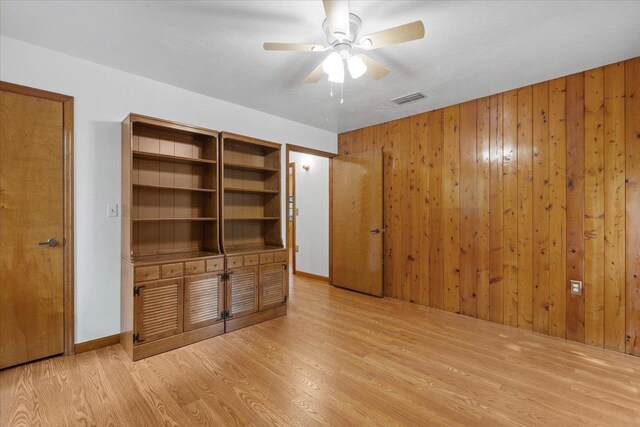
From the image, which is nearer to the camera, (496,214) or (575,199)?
(575,199)

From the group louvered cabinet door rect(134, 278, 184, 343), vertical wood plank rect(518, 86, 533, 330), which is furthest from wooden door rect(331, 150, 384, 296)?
louvered cabinet door rect(134, 278, 184, 343)

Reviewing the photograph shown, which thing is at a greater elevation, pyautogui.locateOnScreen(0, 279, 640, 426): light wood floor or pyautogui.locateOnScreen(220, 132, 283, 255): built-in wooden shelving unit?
pyautogui.locateOnScreen(220, 132, 283, 255): built-in wooden shelving unit

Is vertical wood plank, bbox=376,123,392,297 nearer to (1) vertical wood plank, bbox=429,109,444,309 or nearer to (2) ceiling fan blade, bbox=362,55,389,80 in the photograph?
(1) vertical wood plank, bbox=429,109,444,309

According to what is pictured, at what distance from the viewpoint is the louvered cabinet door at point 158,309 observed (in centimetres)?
234

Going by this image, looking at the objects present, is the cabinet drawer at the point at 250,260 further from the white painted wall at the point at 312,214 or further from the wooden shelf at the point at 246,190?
the white painted wall at the point at 312,214

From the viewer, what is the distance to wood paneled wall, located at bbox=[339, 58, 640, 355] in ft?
8.21

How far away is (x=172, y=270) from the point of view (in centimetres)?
251

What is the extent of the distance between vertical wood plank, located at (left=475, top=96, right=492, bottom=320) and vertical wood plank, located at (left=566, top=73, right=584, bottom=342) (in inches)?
26.6

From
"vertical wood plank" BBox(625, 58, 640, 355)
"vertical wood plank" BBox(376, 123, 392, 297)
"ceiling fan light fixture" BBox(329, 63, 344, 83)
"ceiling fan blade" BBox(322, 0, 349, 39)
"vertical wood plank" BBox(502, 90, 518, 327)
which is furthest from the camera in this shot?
"vertical wood plank" BBox(376, 123, 392, 297)

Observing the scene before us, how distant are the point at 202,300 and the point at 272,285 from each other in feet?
2.58

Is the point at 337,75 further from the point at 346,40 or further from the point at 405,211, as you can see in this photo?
the point at 405,211

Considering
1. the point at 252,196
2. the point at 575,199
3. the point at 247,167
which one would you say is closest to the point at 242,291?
the point at 252,196

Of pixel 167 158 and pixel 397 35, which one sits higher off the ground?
pixel 397 35

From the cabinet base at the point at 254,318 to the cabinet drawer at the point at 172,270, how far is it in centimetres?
71
